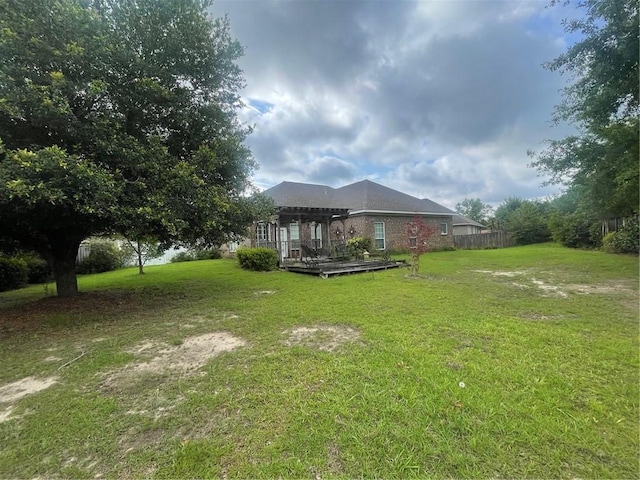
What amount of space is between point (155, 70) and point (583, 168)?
1313 cm

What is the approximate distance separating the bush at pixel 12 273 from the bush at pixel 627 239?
88.8 ft

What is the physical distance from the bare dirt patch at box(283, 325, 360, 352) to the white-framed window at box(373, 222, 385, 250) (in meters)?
14.3

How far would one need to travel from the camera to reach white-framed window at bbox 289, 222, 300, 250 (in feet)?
58.1

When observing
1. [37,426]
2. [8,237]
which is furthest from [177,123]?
[37,426]

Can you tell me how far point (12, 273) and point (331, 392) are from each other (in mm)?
15645

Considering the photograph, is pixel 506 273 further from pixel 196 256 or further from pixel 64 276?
pixel 196 256

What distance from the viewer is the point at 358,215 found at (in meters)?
18.9

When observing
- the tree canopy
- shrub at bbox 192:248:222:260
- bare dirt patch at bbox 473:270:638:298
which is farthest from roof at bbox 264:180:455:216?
the tree canopy

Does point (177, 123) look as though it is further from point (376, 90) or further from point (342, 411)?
point (376, 90)

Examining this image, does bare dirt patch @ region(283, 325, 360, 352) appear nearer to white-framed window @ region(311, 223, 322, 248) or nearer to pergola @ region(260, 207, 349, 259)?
pergola @ region(260, 207, 349, 259)

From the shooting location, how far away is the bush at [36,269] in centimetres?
1341

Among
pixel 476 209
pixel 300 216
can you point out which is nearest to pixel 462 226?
pixel 300 216

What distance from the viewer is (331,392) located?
9.65ft

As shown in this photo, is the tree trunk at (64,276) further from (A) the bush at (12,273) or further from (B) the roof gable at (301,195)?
(B) the roof gable at (301,195)
